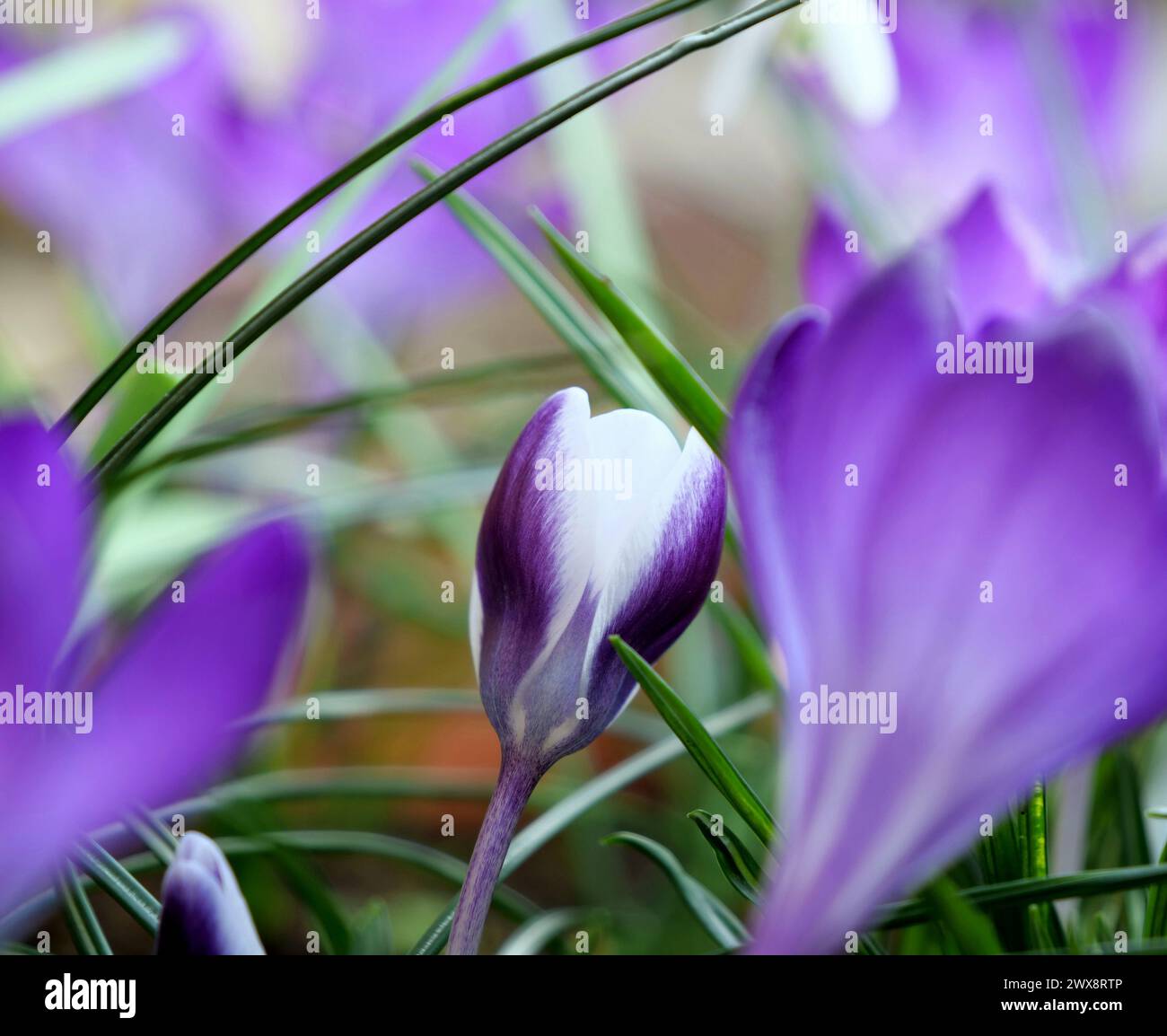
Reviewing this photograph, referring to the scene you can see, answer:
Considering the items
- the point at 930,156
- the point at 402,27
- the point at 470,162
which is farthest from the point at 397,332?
the point at 470,162

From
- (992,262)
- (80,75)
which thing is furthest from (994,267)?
(80,75)

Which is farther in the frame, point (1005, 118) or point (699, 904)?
point (1005, 118)

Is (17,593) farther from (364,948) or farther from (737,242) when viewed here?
(737,242)

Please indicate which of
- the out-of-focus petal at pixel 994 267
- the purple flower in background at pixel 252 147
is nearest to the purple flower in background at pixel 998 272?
the out-of-focus petal at pixel 994 267

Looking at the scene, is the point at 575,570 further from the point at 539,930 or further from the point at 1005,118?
the point at 1005,118

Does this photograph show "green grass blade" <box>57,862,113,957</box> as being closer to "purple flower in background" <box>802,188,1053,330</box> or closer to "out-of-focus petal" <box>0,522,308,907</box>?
"out-of-focus petal" <box>0,522,308,907</box>

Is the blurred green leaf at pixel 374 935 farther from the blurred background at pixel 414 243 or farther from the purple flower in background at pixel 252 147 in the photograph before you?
the purple flower in background at pixel 252 147
